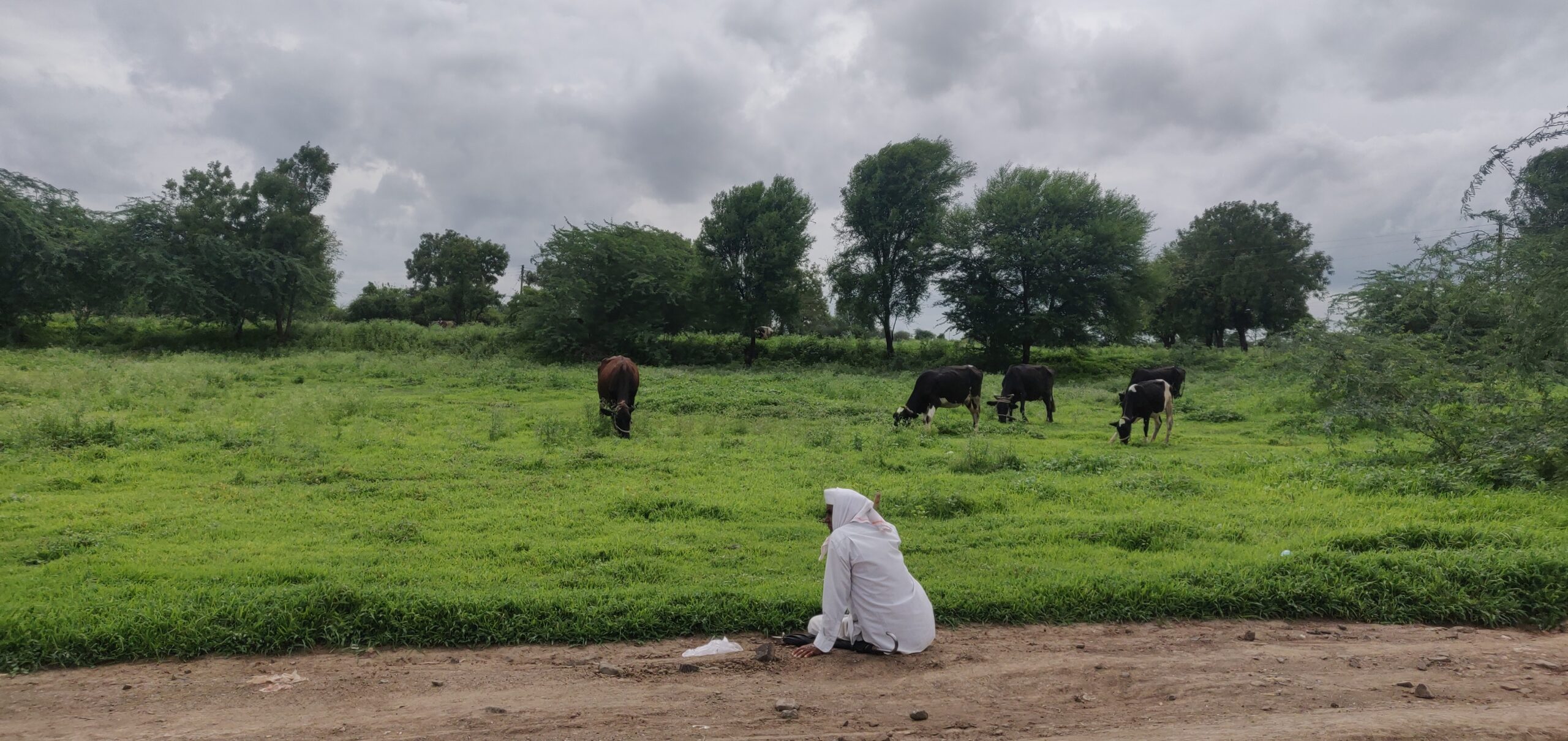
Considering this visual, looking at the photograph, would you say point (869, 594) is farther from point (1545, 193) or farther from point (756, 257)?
point (756, 257)

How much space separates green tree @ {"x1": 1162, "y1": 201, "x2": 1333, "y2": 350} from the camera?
155 feet

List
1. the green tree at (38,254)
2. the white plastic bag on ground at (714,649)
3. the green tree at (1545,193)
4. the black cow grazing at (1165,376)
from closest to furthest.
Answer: the white plastic bag on ground at (714,649), the green tree at (1545,193), the black cow grazing at (1165,376), the green tree at (38,254)

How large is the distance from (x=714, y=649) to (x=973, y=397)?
44.6 ft

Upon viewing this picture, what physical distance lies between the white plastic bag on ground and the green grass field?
32cm

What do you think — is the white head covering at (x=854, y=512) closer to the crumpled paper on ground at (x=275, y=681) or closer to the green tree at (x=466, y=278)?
the crumpled paper on ground at (x=275, y=681)

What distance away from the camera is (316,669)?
5676mm

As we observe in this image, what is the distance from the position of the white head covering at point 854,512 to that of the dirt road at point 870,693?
0.94 metres

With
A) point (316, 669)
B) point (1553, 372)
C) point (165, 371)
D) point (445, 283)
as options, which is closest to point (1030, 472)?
point (1553, 372)

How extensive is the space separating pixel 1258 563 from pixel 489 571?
7.16 meters

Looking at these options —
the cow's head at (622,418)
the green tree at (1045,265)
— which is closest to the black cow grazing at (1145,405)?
the cow's head at (622,418)

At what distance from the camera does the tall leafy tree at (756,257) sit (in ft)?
129

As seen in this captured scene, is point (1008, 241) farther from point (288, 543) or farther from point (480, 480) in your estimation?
point (288, 543)

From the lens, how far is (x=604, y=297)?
122ft

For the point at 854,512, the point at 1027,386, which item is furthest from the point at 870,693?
the point at 1027,386
